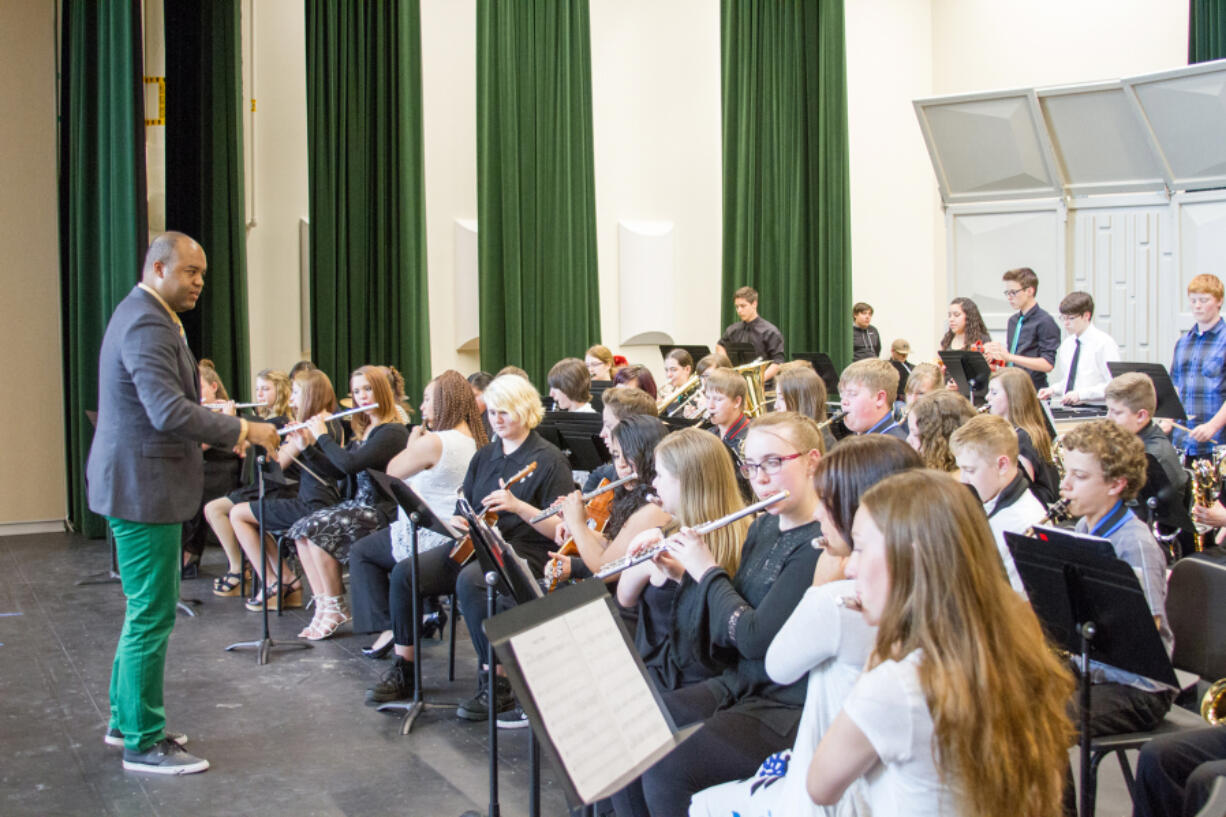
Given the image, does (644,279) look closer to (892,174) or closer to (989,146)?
(892,174)

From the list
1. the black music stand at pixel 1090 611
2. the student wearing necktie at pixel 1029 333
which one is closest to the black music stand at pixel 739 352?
the student wearing necktie at pixel 1029 333

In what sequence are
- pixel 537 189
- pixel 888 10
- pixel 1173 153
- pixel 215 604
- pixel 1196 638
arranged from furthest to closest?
pixel 888 10, pixel 537 189, pixel 1173 153, pixel 215 604, pixel 1196 638

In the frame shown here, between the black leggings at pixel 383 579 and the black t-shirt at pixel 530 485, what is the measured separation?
0.31m

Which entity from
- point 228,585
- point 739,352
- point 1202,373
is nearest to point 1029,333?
point 1202,373

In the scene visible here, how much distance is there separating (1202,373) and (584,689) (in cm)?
532

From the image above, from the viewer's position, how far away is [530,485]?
429cm

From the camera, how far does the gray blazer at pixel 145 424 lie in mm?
3516

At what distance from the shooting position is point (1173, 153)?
898 centimetres

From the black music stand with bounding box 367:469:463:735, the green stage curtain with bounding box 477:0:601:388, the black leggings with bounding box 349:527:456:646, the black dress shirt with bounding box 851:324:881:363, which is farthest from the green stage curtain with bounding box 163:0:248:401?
the black dress shirt with bounding box 851:324:881:363

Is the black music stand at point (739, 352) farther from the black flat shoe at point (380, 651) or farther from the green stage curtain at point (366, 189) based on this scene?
the black flat shoe at point (380, 651)

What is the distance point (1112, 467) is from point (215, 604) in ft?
15.0

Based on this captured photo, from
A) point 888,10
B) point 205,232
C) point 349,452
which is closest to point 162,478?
point 349,452

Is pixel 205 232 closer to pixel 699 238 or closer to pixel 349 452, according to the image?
pixel 349 452

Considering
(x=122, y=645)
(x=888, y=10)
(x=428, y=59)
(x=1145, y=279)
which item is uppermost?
(x=888, y=10)
